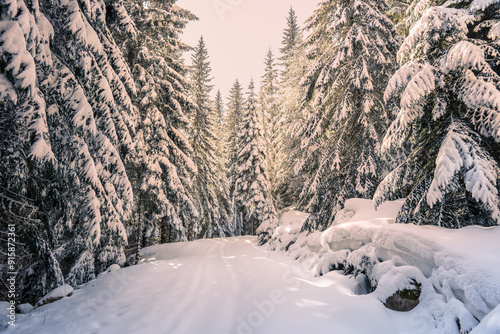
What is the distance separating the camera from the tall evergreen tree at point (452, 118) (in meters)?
4.09

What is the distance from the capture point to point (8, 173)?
4355mm

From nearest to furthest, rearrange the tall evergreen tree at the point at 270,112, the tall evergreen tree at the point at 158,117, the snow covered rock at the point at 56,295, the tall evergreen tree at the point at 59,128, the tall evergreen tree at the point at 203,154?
the tall evergreen tree at the point at 59,128
the snow covered rock at the point at 56,295
the tall evergreen tree at the point at 158,117
the tall evergreen tree at the point at 203,154
the tall evergreen tree at the point at 270,112

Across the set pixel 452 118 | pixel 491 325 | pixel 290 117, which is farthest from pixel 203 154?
pixel 491 325

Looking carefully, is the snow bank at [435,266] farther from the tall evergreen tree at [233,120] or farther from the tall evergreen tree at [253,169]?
Result: the tall evergreen tree at [233,120]

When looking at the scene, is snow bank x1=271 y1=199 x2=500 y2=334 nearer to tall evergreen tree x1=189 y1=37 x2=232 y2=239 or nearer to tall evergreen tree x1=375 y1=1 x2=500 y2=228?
tall evergreen tree x1=375 y1=1 x2=500 y2=228

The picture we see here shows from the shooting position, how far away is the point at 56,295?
5.27 metres

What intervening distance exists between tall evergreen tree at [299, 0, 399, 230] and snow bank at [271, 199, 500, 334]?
12.2 feet

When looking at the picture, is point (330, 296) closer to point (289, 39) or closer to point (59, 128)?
point (59, 128)

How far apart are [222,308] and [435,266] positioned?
3.80m

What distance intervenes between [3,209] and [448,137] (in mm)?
8692

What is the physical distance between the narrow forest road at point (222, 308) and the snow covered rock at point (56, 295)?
164 millimetres

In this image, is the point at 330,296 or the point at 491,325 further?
the point at 330,296

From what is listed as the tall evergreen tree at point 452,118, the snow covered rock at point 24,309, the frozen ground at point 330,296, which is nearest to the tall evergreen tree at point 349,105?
the frozen ground at point 330,296

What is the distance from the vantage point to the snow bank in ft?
9.37
